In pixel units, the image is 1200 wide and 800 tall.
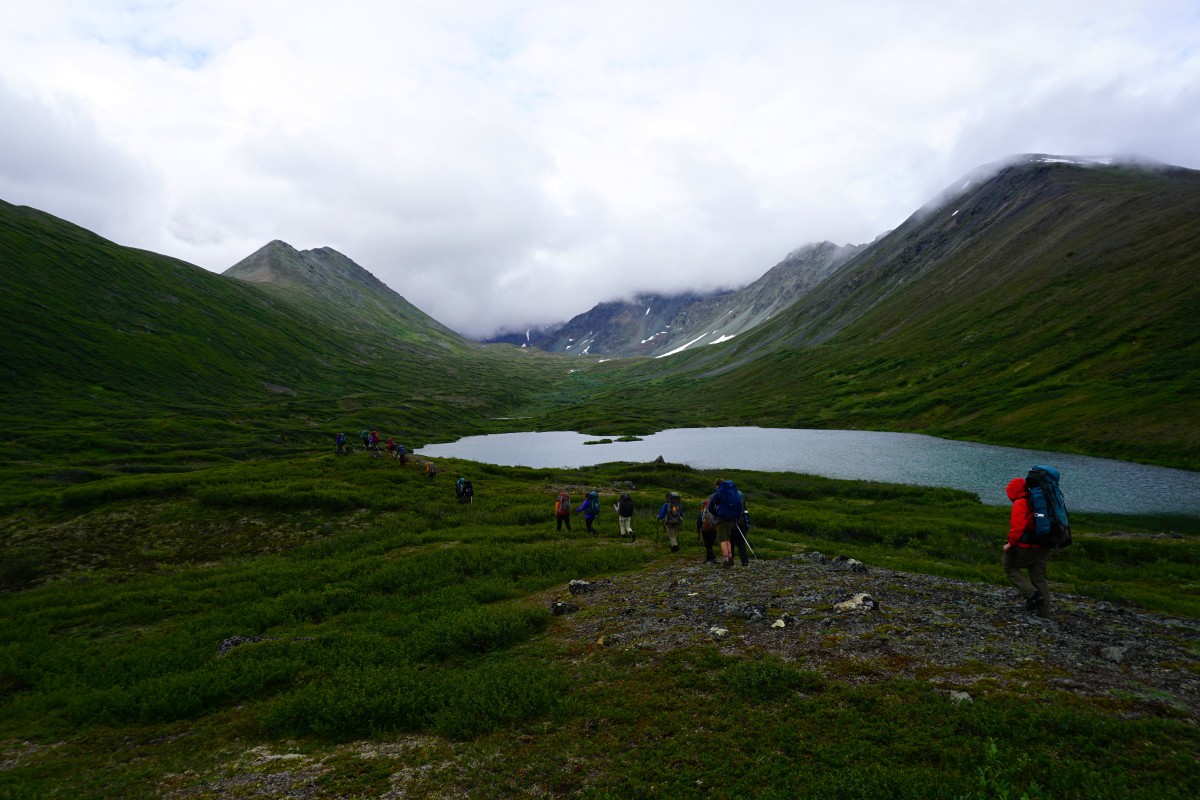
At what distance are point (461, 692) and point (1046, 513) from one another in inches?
659

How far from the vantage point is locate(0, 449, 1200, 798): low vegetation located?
916 centimetres

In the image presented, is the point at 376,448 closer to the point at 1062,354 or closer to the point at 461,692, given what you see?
the point at 461,692

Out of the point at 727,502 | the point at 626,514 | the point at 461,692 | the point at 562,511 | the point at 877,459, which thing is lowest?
the point at 461,692

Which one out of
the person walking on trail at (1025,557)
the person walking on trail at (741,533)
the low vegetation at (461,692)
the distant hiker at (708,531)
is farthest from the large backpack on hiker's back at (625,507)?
the person walking on trail at (1025,557)

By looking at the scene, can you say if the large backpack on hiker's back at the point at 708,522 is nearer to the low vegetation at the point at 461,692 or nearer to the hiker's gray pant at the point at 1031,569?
the low vegetation at the point at 461,692

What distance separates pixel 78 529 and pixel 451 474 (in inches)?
1310

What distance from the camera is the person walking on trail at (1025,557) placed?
14938mm

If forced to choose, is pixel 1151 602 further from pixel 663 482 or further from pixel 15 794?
pixel 663 482

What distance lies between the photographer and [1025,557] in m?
15.4

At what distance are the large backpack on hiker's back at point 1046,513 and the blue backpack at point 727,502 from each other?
34.0 ft

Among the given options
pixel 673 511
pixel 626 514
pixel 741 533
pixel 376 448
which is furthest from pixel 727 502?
pixel 376 448

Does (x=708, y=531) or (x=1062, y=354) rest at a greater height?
(x=1062, y=354)

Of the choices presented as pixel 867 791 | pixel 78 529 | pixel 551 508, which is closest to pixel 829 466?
pixel 551 508

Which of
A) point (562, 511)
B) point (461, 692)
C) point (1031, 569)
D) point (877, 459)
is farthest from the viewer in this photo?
point (877, 459)
